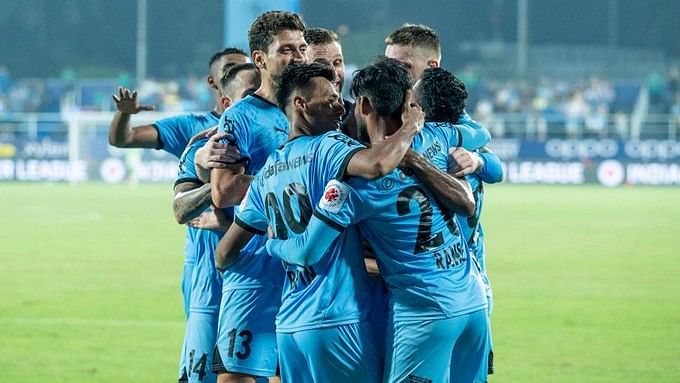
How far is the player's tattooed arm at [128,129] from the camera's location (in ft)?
23.9

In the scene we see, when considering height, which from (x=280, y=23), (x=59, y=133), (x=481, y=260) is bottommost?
(x=481, y=260)

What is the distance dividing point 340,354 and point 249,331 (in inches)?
48.7

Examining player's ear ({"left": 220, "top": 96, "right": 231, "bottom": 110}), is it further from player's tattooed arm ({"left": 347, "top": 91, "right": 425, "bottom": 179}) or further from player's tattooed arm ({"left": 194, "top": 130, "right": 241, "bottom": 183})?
player's tattooed arm ({"left": 347, "top": 91, "right": 425, "bottom": 179})

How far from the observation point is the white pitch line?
38.4 ft

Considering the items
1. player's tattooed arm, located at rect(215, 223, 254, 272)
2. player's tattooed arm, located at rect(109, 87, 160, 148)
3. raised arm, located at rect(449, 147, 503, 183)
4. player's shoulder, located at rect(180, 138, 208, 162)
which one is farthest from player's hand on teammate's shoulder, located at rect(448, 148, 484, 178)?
player's tattooed arm, located at rect(109, 87, 160, 148)

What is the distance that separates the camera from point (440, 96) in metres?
5.48

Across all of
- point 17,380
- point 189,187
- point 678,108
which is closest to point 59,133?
point 678,108

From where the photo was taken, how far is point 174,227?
73.8ft

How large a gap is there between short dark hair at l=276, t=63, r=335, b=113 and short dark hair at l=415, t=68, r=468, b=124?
0.54 m

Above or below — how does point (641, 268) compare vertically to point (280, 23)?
below

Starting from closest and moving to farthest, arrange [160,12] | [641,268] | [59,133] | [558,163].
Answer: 1. [641,268]
2. [558,163]
3. [59,133]
4. [160,12]

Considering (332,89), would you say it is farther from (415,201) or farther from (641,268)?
(641,268)

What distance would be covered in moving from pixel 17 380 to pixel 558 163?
86.2 ft

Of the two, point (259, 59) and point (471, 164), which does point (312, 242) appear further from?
point (259, 59)
